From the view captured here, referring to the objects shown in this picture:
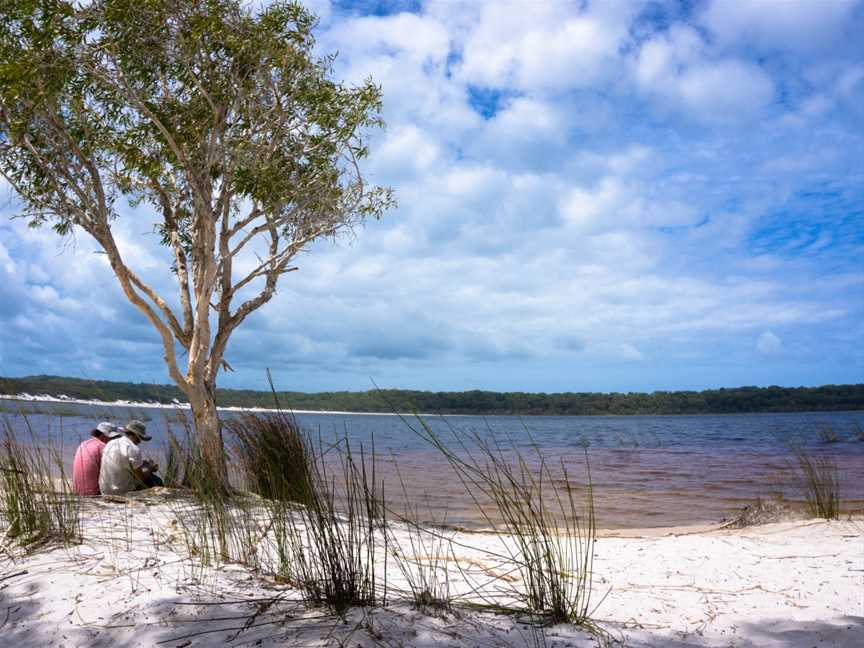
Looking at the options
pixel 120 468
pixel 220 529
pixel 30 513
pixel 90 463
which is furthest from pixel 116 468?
pixel 220 529

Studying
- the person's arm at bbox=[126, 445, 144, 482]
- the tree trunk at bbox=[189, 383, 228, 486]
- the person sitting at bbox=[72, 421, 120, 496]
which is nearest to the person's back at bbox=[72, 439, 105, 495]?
the person sitting at bbox=[72, 421, 120, 496]

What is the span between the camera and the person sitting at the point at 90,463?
277 inches

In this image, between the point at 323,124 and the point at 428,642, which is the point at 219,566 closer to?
the point at 428,642

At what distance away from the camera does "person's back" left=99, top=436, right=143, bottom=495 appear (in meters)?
6.88

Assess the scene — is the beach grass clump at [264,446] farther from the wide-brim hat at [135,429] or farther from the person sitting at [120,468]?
the wide-brim hat at [135,429]

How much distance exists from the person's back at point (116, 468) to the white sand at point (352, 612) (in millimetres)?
2101

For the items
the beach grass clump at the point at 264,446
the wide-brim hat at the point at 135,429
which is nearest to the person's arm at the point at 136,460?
the wide-brim hat at the point at 135,429

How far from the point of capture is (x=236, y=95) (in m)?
8.27

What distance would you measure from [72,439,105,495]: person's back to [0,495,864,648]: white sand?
2.46 m

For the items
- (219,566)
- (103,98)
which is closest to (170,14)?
(103,98)

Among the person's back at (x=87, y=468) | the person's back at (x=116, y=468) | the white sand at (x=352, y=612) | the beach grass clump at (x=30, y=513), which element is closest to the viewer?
the white sand at (x=352, y=612)

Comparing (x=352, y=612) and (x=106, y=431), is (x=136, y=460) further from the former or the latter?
(x=352, y=612)

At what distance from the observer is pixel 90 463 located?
710 cm

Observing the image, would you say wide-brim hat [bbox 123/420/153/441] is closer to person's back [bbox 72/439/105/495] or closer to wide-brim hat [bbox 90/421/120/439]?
wide-brim hat [bbox 90/421/120/439]
